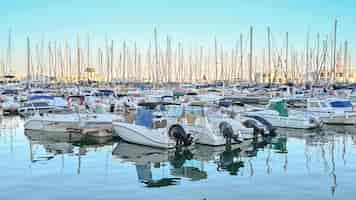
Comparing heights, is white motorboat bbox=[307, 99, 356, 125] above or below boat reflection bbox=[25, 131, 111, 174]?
above

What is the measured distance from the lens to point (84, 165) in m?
15.5

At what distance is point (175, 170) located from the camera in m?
14.8

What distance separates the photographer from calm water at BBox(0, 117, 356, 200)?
11.7 meters

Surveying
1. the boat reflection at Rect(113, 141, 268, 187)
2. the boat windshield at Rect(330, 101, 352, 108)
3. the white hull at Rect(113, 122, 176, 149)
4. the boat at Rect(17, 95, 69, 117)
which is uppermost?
the boat windshield at Rect(330, 101, 352, 108)

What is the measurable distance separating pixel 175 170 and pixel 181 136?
404 cm

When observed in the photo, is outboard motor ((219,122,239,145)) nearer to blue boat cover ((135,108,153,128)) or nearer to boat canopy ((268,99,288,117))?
blue boat cover ((135,108,153,128))

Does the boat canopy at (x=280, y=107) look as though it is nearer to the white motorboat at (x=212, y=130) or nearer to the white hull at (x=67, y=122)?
the white motorboat at (x=212, y=130)

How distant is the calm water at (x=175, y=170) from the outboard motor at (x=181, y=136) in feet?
1.35

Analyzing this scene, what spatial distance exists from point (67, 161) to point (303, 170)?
8.10m

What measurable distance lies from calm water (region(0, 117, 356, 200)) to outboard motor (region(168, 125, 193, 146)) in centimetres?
41

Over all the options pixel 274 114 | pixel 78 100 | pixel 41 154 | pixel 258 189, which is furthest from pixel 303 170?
pixel 78 100

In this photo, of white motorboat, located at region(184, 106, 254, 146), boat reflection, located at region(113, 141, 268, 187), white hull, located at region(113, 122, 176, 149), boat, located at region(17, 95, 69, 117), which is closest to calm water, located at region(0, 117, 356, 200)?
boat reflection, located at region(113, 141, 268, 187)

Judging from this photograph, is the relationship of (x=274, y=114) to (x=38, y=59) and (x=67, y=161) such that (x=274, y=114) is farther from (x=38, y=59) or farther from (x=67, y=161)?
(x=38, y=59)

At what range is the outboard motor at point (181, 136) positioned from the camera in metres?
18.8
